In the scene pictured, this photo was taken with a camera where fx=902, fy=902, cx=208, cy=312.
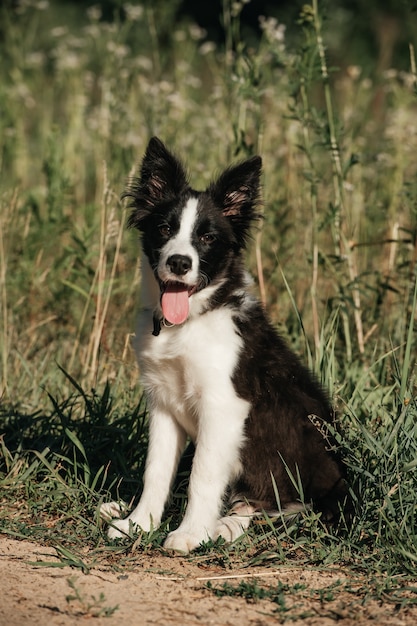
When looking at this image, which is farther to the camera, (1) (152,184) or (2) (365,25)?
(2) (365,25)

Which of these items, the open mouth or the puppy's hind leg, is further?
the open mouth

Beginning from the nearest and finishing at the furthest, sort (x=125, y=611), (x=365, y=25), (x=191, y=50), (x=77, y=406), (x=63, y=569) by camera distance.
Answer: (x=125, y=611)
(x=63, y=569)
(x=77, y=406)
(x=191, y=50)
(x=365, y=25)

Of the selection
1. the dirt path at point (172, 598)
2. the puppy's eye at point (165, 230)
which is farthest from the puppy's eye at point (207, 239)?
the dirt path at point (172, 598)

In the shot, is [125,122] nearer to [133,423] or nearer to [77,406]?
[77,406]

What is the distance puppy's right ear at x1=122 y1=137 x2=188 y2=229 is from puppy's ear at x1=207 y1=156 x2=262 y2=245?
181 millimetres

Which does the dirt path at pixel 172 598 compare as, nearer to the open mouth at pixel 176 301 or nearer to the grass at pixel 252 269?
the grass at pixel 252 269

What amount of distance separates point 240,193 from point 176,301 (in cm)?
66

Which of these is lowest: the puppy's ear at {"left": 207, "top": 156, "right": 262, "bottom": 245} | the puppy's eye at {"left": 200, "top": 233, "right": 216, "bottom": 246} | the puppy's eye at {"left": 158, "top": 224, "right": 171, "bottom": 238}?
the puppy's eye at {"left": 200, "top": 233, "right": 216, "bottom": 246}

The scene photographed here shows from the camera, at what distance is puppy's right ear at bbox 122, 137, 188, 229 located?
443 cm

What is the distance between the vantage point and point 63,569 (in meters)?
3.58

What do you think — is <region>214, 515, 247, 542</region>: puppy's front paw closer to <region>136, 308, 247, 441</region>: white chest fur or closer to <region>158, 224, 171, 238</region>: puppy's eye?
<region>136, 308, 247, 441</region>: white chest fur

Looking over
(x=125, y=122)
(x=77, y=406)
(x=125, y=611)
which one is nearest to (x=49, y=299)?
(x=77, y=406)

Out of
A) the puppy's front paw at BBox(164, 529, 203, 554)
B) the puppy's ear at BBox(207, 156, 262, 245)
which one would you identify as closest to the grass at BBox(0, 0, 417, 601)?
the puppy's front paw at BBox(164, 529, 203, 554)

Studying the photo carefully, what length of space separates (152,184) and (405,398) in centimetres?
161
